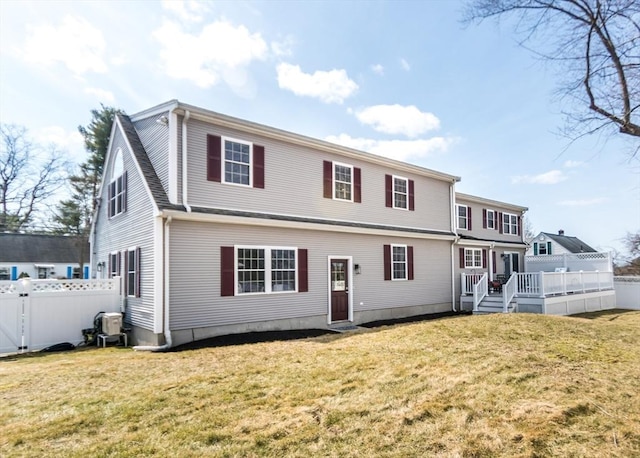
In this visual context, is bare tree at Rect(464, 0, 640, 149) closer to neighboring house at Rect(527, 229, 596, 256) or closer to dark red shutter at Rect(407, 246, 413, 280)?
dark red shutter at Rect(407, 246, 413, 280)

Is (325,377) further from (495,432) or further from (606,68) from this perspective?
(606,68)

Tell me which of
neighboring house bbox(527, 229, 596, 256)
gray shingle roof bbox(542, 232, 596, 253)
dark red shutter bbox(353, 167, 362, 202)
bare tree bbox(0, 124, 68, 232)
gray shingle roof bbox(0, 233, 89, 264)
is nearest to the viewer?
dark red shutter bbox(353, 167, 362, 202)

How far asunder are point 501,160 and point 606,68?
1217cm

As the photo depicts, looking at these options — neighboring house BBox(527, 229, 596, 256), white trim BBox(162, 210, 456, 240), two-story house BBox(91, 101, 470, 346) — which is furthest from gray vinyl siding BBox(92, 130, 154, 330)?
neighboring house BBox(527, 229, 596, 256)

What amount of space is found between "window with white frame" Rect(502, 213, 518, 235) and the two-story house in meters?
9.33

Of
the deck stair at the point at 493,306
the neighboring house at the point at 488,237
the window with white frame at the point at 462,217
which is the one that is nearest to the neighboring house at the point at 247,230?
the deck stair at the point at 493,306

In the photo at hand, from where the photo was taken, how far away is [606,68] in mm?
6668

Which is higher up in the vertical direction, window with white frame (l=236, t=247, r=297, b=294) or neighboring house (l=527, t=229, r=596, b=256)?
neighboring house (l=527, t=229, r=596, b=256)

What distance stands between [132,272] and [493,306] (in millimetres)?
12798

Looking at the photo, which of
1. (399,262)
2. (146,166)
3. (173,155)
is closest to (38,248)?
(146,166)

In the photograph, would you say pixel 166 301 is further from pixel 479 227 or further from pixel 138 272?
pixel 479 227

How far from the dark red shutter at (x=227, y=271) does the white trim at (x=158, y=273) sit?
1357mm

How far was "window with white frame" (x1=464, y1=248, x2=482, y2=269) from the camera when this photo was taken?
17.3 meters

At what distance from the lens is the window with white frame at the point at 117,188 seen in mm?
11375
